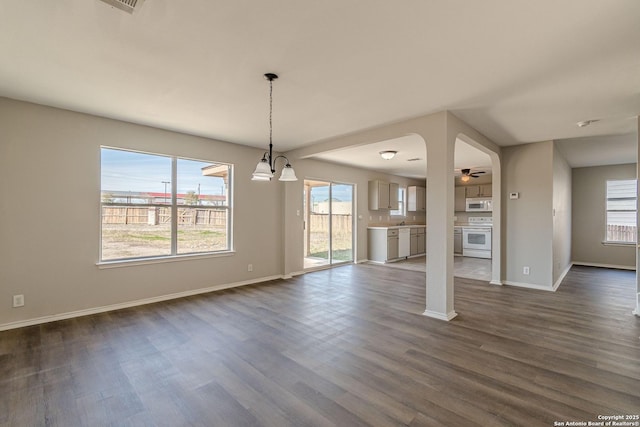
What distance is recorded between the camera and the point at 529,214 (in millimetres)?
5082

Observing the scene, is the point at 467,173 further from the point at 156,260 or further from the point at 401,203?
the point at 156,260

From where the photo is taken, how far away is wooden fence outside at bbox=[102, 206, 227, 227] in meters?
3.95

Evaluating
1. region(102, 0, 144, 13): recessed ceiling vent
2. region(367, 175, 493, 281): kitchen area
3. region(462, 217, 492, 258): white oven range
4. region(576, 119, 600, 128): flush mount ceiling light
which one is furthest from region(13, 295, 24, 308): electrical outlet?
region(462, 217, 492, 258): white oven range

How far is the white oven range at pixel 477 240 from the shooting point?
27.5ft

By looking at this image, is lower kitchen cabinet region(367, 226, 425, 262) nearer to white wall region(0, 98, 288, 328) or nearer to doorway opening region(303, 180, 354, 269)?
doorway opening region(303, 180, 354, 269)

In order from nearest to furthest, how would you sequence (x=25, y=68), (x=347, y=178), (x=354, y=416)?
(x=354, y=416), (x=25, y=68), (x=347, y=178)

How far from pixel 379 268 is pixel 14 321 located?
20.2 feet

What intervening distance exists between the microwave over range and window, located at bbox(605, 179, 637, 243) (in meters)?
2.69

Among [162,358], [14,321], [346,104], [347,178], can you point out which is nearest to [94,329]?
[14,321]

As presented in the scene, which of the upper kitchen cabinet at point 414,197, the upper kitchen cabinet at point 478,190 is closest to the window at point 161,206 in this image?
the upper kitchen cabinet at point 414,197

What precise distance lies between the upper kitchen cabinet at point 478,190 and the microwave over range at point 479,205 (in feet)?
0.72

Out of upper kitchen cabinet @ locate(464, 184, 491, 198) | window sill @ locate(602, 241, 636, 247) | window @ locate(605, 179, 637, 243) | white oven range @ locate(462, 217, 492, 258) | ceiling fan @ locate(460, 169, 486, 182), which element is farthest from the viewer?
upper kitchen cabinet @ locate(464, 184, 491, 198)

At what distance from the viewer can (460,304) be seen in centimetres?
410

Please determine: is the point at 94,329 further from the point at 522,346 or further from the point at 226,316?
the point at 522,346
